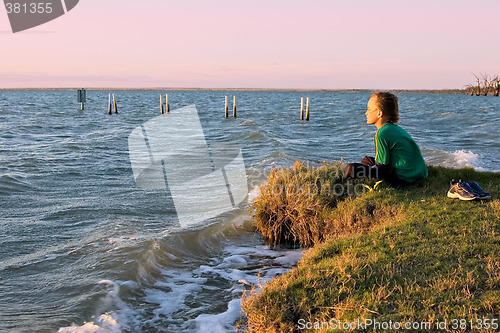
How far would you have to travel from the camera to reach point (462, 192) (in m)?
7.19

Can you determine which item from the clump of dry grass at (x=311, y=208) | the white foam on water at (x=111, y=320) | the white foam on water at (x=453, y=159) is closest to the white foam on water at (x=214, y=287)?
the white foam on water at (x=111, y=320)

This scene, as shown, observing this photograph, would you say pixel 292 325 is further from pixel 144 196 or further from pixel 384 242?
pixel 144 196

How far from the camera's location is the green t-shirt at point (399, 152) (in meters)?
7.50

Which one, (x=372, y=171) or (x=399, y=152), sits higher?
(x=399, y=152)

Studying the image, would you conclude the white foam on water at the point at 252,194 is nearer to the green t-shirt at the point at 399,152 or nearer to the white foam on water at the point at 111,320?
the green t-shirt at the point at 399,152

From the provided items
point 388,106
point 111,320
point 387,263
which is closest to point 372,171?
point 388,106

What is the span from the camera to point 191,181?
567 inches

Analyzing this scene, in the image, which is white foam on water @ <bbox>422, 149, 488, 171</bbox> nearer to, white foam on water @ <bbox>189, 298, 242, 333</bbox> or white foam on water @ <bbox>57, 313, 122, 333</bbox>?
white foam on water @ <bbox>189, 298, 242, 333</bbox>

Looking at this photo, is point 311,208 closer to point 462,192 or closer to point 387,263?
point 462,192

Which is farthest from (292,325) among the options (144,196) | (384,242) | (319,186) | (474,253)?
(144,196)

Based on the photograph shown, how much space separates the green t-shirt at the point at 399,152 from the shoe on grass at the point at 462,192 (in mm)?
695

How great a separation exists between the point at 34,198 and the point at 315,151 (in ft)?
44.1

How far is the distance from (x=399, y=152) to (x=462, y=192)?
1.14 m

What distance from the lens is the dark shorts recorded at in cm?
767
